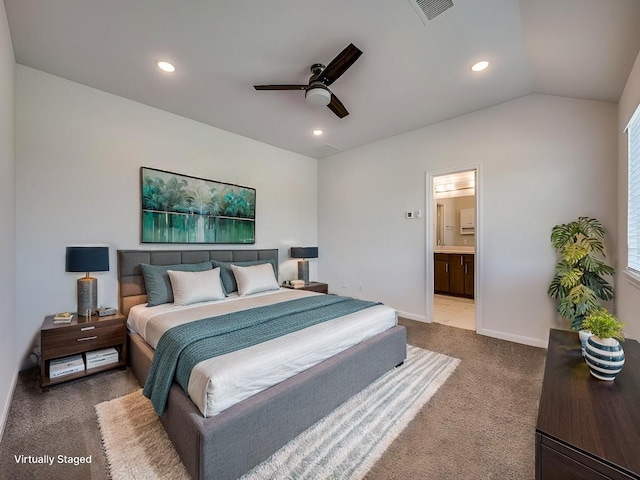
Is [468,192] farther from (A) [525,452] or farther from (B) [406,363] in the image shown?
(A) [525,452]

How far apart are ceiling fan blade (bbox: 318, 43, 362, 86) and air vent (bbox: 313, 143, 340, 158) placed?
239cm

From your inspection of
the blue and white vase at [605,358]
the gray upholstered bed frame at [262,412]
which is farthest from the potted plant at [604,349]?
the gray upholstered bed frame at [262,412]

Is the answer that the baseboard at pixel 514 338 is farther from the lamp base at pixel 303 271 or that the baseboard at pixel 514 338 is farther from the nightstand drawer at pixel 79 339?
the nightstand drawer at pixel 79 339

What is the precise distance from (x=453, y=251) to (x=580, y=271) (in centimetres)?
335

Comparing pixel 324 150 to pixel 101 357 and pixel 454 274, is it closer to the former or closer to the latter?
pixel 454 274

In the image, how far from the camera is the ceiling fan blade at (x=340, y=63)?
82.2 inches

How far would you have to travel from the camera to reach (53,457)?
162 cm

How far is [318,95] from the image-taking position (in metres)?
2.44

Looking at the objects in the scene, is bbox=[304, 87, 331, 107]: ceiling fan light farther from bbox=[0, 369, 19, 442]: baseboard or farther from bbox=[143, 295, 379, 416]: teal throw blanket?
bbox=[0, 369, 19, 442]: baseboard

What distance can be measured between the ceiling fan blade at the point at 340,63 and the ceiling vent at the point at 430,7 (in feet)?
1.57

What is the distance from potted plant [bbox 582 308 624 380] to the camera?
4.12ft

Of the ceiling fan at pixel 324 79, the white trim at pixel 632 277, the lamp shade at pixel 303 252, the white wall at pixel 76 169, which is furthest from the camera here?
the lamp shade at pixel 303 252

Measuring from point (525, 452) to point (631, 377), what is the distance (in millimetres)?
763

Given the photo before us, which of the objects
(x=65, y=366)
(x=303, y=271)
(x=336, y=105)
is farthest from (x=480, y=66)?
(x=65, y=366)
